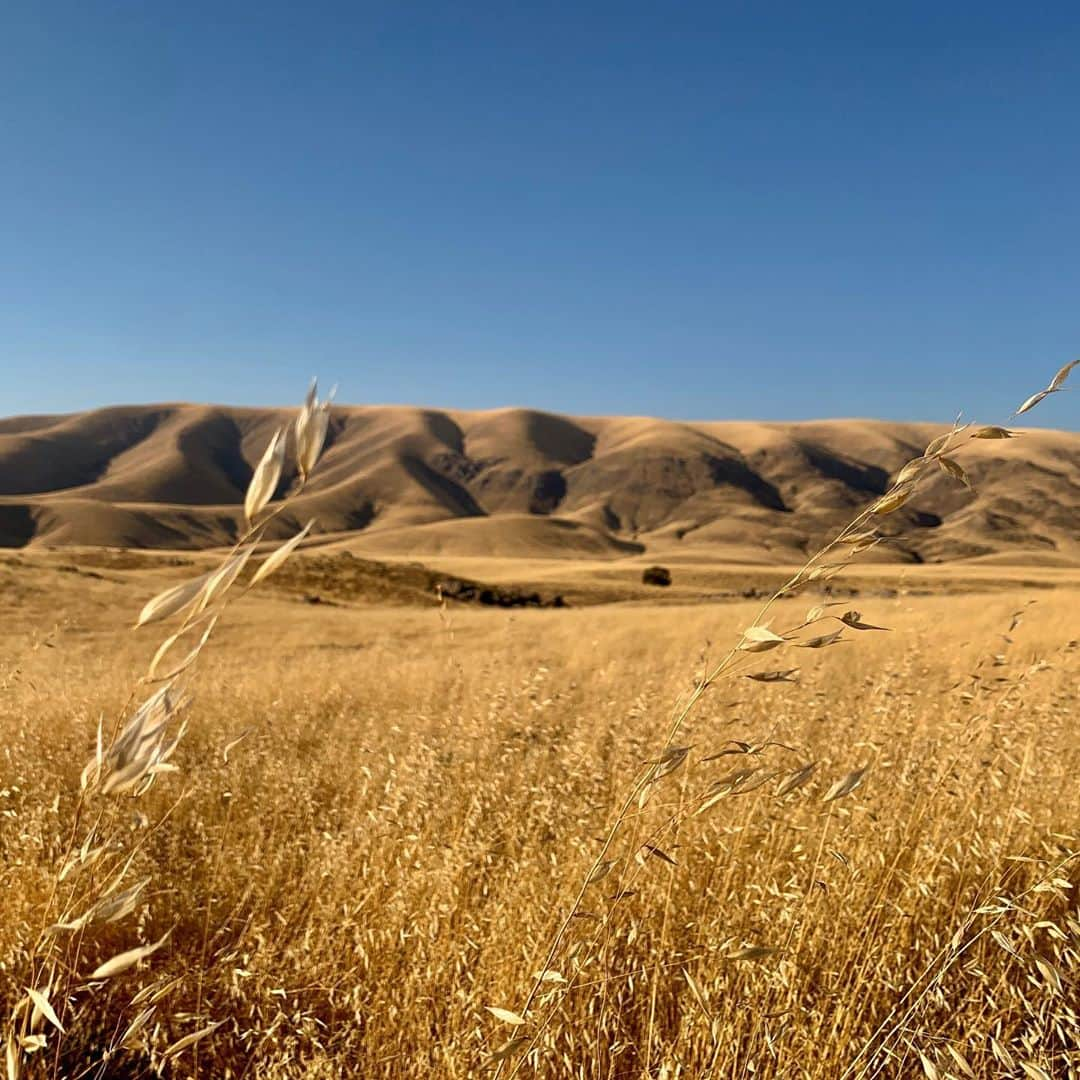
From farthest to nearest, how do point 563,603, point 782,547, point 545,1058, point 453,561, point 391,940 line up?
point 782,547 < point 453,561 < point 563,603 < point 391,940 < point 545,1058

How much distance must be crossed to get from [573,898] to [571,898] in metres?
0.02

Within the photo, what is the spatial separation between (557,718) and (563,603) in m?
33.5

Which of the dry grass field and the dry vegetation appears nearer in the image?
the dry vegetation

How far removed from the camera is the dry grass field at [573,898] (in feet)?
6.78

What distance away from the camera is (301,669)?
10.6 m

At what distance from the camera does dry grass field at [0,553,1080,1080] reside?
6.78ft

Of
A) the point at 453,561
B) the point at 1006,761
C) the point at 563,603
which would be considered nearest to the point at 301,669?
the point at 1006,761

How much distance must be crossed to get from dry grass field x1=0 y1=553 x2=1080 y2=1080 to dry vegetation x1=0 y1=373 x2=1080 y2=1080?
17 mm

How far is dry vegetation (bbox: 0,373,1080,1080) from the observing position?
67.7 inches

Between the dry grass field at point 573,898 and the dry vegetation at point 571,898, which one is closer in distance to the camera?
the dry vegetation at point 571,898

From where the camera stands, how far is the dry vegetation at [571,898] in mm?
1720

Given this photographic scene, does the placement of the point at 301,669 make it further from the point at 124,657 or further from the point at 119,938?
the point at 119,938

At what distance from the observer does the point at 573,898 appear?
2.64 metres

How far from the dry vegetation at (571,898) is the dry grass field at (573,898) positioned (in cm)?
2
